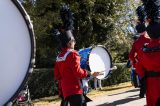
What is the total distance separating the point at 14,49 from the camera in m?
2.39

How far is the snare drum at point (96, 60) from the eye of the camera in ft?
27.3

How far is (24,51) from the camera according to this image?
7.88ft

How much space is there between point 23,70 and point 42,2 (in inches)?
519

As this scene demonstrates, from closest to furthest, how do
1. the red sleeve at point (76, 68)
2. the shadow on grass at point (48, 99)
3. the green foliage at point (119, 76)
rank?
1. the red sleeve at point (76, 68)
2. the shadow on grass at point (48, 99)
3. the green foliage at point (119, 76)

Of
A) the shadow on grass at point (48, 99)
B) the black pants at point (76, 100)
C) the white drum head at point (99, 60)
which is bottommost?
the shadow on grass at point (48, 99)

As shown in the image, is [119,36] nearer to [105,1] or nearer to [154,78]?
[105,1]

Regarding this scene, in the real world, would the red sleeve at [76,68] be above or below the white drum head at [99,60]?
below

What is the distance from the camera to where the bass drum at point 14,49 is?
233 centimetres

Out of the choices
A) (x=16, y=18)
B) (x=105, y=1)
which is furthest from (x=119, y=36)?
(x=16, y=18)

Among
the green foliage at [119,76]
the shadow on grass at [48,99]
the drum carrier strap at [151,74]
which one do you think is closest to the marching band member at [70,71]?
the drum carrier strap at [151,74]


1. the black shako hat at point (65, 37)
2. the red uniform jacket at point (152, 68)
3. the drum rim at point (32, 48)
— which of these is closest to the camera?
the drum rim at point (32, 48)

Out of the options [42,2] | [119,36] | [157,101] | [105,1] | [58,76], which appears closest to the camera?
[157,101]

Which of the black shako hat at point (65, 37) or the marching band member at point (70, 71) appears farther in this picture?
the black shako hat at point (65, 37)

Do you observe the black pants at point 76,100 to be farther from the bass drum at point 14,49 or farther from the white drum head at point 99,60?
the bass drum at point 14,49
